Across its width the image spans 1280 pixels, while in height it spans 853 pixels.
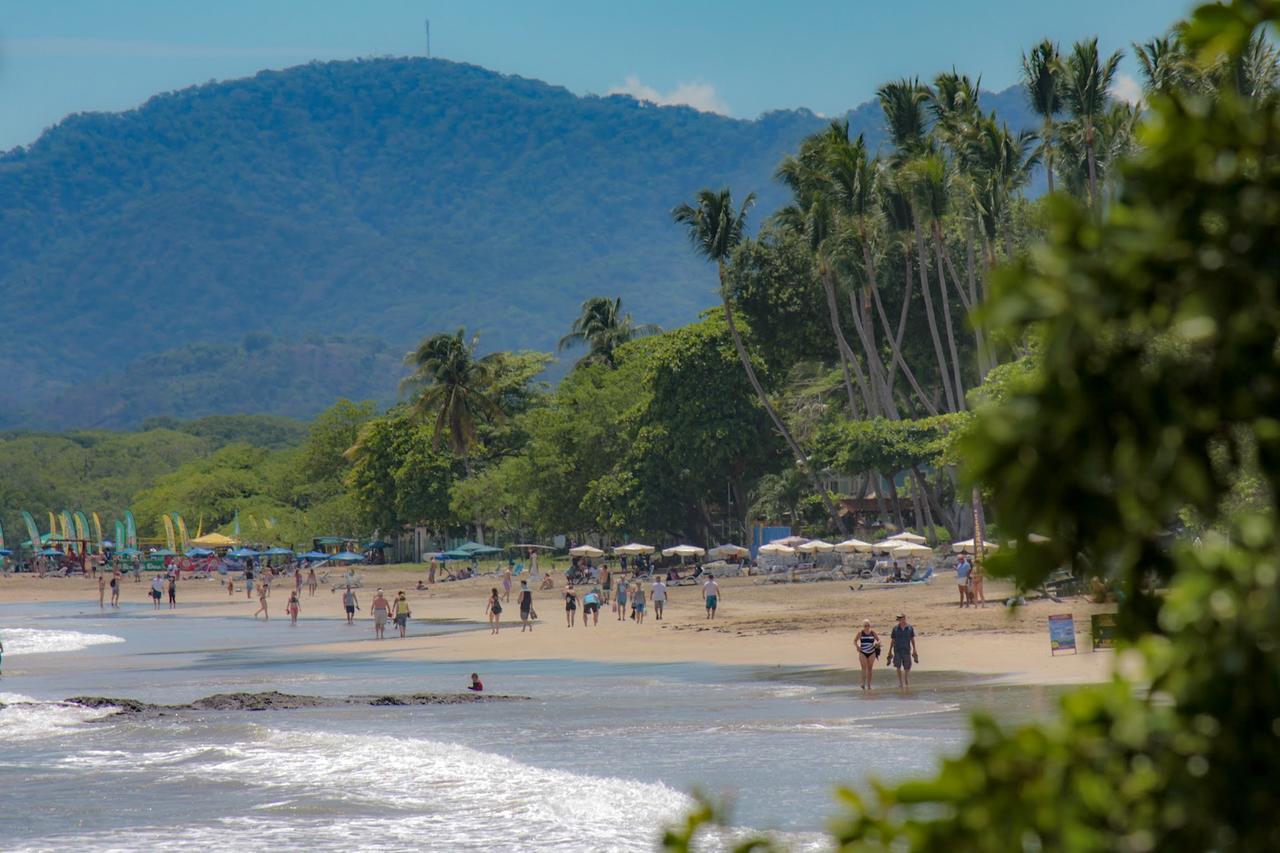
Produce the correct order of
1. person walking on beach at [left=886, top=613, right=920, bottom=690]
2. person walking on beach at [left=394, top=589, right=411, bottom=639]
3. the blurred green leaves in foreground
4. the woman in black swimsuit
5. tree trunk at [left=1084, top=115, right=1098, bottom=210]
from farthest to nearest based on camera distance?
tree trunk at [left=1084, top=115, right=1098, bottom=210], person walking on beach at [left=394, top=589, right=411, bottom=639], person walking on beach at [left=886, top=613, right=920, bottom=690], the woman in black swimsuit, the blurred green leaves in foreground

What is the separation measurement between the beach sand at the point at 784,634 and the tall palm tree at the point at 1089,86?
15039 mm

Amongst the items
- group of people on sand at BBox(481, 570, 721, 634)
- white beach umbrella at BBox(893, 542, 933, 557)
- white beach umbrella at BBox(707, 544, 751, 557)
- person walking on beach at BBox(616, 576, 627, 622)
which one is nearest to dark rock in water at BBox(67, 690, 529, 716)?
group of people on sand at BBox(481, 570, 721, 634)

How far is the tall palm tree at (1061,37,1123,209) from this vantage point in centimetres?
5216

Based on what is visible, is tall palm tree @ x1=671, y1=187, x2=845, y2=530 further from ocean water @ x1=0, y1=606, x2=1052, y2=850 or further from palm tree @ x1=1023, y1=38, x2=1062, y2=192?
ocean water @ x1=0, y1=606, x2=1052, y2=850

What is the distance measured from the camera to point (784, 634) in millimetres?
38406

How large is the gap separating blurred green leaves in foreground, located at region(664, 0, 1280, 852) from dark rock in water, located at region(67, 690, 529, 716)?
2576 centimetres

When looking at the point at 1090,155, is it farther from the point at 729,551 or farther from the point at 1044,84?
the point at 729,551

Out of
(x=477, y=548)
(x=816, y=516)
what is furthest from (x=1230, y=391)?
(x=477, y=548)

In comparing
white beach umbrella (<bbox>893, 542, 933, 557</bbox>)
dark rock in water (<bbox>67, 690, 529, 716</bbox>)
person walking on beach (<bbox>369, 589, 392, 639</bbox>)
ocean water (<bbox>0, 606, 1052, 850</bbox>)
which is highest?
white beach umbrella (<bbox>893, 542, 933, 557</bbox>)

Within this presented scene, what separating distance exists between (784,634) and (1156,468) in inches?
1430

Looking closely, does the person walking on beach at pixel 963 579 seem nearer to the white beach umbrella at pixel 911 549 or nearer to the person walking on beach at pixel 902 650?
the white beach umbrella at pixel 911 549

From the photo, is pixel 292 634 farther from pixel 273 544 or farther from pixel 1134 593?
A: pixel 273 544

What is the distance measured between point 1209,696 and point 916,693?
2378 centimetres

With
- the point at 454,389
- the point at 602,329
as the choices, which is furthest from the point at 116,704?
the point at 602,329
